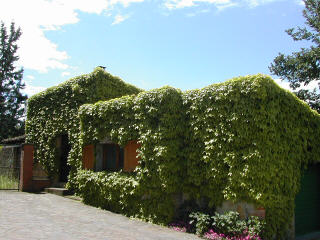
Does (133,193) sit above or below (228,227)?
above

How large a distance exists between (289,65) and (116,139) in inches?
758

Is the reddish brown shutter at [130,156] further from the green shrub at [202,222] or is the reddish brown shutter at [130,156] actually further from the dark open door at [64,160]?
the dark open door at [64,160]

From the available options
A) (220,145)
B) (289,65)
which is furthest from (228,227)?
(289,65)

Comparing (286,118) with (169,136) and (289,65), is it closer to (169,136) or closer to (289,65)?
(169,136)

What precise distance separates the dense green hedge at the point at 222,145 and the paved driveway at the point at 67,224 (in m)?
0.88

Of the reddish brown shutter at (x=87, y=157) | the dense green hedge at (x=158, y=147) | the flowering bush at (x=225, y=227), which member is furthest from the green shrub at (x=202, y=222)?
the reddish brown shutter at (x=87, y=157)

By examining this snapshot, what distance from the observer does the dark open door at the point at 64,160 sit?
52.2 ft

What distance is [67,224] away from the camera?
8.42 meters

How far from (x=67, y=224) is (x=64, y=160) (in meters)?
8.00

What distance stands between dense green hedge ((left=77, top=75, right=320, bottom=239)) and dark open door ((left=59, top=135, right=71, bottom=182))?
5725mm

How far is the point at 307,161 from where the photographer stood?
9188mm

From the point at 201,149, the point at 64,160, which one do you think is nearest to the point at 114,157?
the point at 201,149

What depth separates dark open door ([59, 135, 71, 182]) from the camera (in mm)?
15913

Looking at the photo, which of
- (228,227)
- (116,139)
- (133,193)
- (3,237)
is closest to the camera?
(3,237)
